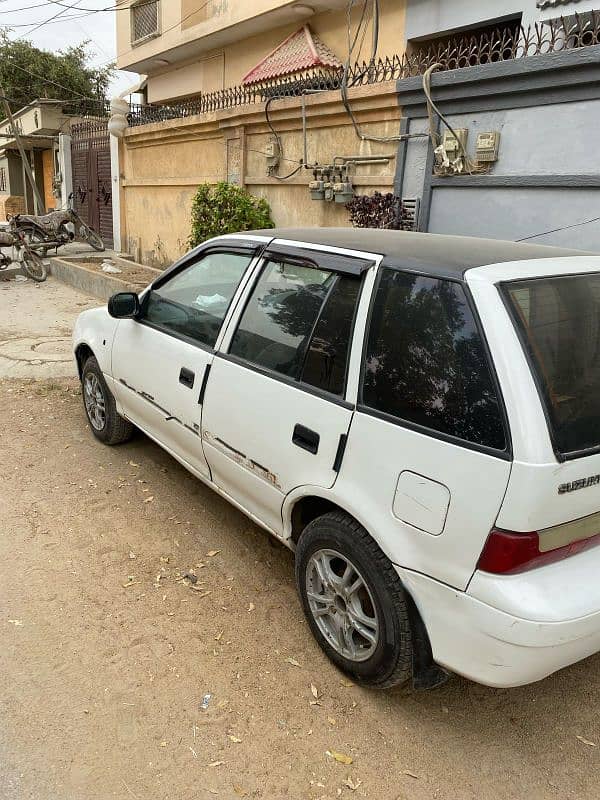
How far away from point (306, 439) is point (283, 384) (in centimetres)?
31

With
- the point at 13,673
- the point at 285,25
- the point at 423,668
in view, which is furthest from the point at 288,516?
the point at 285,25

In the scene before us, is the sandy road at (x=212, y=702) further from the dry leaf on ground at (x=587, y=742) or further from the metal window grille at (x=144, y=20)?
the metal window grille at (x=144, y=20)

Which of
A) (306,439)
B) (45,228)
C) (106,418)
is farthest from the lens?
(45,228)

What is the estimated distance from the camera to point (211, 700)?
2410mm

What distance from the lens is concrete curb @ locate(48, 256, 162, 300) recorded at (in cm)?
1000

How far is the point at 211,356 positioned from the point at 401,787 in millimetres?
2053

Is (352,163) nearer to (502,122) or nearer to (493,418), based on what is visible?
(502,122)

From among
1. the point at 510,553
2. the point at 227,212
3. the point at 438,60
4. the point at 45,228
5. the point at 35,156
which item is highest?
the point at 438,60

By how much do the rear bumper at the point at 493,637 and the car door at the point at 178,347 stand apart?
1615mm

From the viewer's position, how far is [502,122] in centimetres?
612

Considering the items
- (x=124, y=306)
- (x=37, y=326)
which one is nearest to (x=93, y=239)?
(x=37, y=326)

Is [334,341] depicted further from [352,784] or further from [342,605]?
[352,784]

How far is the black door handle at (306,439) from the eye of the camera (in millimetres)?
2455

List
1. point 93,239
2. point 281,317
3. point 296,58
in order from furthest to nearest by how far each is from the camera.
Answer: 1. point 93,239
2. point 296,58
3. point 281,317
